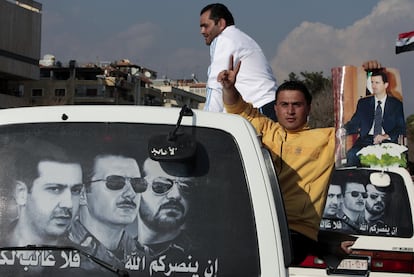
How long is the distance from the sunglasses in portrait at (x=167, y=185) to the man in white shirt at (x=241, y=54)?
272 centimetres

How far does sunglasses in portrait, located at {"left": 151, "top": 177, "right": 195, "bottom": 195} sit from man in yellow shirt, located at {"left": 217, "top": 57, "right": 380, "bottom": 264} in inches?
45.3

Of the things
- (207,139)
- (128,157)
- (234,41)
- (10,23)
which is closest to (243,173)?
(207,139)

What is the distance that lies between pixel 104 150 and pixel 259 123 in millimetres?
1725

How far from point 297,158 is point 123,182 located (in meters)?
1.56

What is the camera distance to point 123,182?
10.4 feet

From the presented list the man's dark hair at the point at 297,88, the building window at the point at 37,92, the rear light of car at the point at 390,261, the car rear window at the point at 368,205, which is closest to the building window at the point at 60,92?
the building window at the point at 37,92

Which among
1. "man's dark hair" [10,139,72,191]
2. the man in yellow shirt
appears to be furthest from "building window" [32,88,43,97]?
"man's dark hair" [10,139,72,191]

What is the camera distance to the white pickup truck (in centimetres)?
306

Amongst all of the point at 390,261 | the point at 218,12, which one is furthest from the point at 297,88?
the point at 390,261

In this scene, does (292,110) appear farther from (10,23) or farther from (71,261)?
→ (10,23)

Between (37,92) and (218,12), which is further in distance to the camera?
(37,92)

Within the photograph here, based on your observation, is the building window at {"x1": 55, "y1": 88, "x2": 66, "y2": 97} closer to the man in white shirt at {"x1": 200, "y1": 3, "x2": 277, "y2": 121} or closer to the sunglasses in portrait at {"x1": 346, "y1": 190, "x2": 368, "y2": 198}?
the sunglasses in portrait at {"x1": 346, "y1": 190, "x2": 368, "y2": 198}

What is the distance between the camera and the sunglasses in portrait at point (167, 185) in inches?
125

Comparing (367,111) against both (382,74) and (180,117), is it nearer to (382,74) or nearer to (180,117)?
(382,74)
